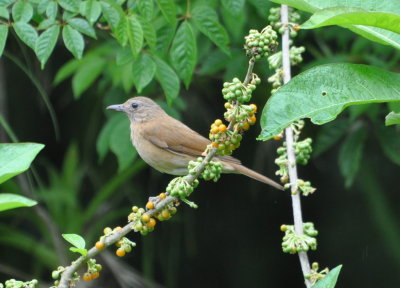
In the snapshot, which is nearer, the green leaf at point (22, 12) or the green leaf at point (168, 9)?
the green leaf at point (22, 12)

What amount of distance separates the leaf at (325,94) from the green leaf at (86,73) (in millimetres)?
2758

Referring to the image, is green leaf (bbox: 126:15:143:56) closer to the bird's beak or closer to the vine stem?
the vine stem

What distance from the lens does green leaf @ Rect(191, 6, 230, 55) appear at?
10.9 ft

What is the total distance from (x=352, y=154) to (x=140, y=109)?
1.45 meters

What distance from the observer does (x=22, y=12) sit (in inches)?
119

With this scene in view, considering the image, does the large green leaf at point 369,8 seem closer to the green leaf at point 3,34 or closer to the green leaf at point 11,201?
the green leaf at point 11,201

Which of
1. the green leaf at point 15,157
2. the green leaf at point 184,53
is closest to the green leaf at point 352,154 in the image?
the green leaf at point 184,53

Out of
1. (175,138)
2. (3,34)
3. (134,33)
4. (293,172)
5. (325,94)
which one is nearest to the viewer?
(325,94)

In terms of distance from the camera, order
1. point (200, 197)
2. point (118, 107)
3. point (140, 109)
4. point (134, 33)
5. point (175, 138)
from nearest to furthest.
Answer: point (134, 33)
point (175, 138)
point (118, 107)
point (140, 109)
point (200, 197)

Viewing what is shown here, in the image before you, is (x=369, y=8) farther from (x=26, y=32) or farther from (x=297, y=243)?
(x=26, y=32)

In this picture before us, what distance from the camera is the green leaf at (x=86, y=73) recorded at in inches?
173

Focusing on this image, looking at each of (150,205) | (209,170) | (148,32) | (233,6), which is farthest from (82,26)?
(209,170)

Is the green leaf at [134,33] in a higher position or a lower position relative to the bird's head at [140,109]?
higher

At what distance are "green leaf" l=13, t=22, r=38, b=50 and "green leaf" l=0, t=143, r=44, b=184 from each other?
1212mm
